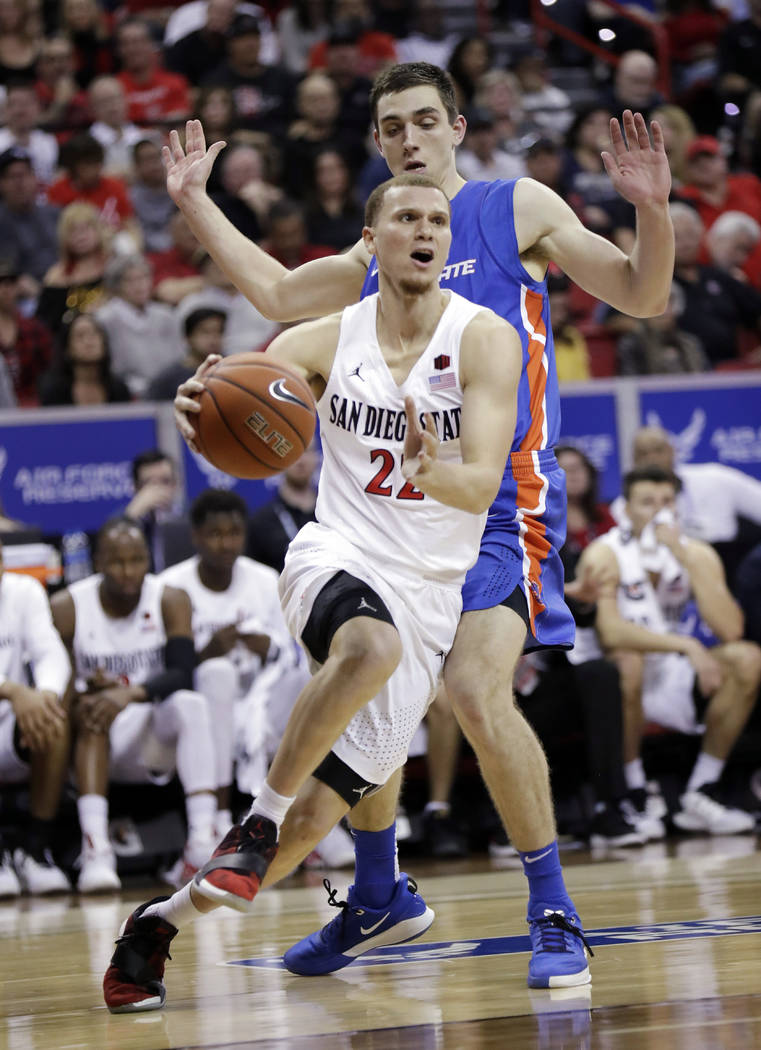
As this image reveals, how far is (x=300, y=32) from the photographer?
12.5m

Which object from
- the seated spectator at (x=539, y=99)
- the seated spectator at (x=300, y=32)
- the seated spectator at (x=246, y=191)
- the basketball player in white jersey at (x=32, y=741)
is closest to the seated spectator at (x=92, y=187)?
the seated spectator at (x=246, y=191)

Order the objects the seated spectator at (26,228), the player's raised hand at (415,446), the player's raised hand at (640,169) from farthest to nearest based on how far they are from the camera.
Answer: the seated spectator at (26,228)
the player's raised hand at (640,169)
the player's raised hand at (415,446)

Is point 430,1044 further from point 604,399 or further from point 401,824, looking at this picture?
point 604,399

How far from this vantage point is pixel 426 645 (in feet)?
12.8

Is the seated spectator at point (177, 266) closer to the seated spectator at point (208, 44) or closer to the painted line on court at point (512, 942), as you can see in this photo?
the seated spectator at point (208, 44)

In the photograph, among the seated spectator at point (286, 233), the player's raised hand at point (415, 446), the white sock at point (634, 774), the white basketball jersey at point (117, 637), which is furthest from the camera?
the seated spectator at point (286, 233)

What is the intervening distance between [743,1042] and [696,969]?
3.16 feet

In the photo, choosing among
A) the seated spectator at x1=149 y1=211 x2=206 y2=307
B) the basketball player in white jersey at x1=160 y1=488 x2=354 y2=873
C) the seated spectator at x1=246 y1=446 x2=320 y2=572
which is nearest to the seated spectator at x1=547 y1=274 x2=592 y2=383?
the seated spectator at x1=246 y1=446 x2=320 y2=572

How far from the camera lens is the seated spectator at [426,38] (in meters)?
12.6

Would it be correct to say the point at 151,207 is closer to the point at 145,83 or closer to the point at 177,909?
the point at 145,83

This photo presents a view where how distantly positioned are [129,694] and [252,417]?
3772 millimetres

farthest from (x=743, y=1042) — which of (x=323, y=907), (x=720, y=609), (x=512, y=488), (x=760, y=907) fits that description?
(x=720, y=609)

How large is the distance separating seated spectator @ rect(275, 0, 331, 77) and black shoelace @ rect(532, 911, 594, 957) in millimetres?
9713

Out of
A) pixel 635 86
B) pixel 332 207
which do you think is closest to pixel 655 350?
pixel 332 207
